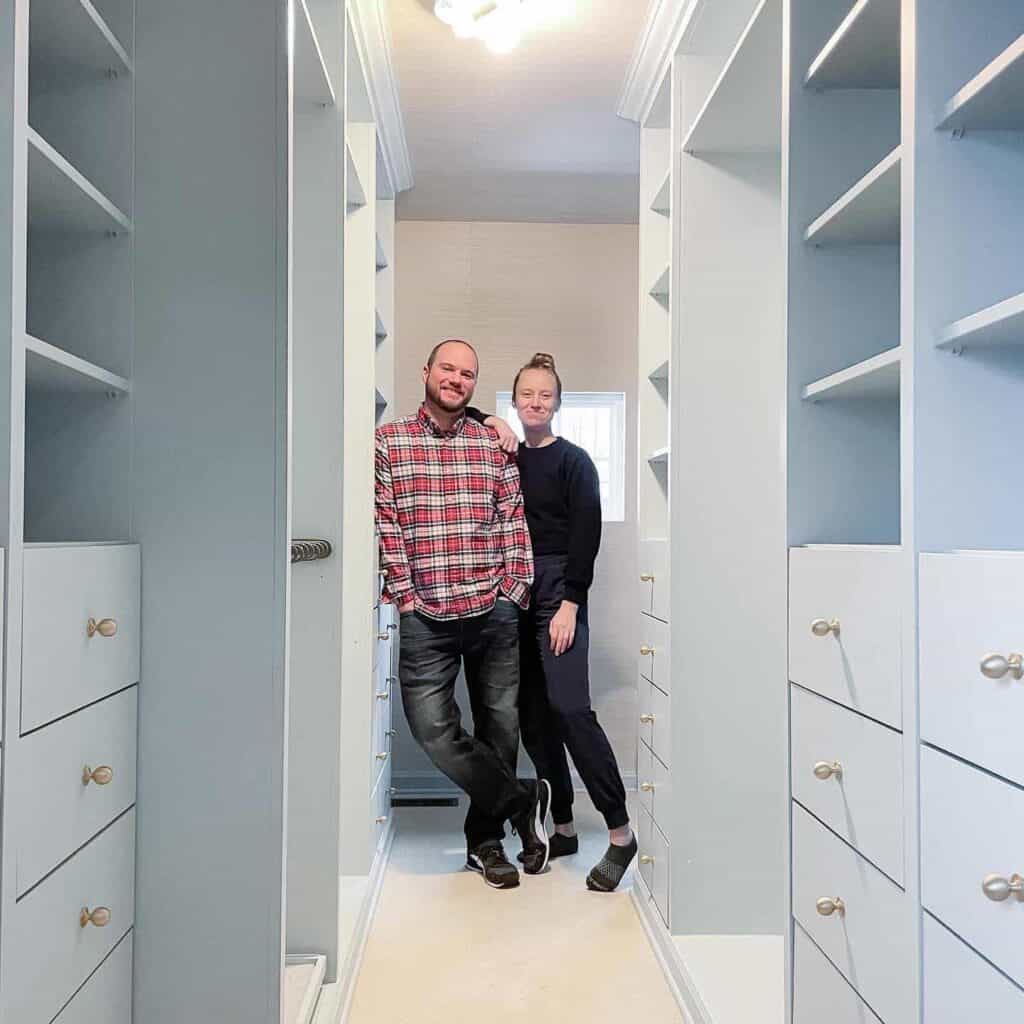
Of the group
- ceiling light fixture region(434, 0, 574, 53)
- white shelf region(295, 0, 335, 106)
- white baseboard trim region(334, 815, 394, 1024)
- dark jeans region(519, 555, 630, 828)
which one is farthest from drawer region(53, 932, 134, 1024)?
ceiling light fixture region(434, 0, 574, 53)

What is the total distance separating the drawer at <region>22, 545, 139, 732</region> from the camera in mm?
1275

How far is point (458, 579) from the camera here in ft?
10.8

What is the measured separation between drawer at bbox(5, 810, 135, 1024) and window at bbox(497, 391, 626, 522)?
10.3 feet

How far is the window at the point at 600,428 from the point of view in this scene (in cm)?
462

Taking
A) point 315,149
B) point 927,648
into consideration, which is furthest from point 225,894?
point 315,149

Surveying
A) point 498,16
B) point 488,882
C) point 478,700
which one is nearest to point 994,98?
point 498,16

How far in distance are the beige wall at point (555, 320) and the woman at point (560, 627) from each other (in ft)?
2.62

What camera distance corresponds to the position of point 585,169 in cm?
397

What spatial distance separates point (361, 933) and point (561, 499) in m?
1.52

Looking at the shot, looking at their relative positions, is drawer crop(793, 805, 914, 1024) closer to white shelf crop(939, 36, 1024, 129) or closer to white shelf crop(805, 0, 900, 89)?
white shelf crop(939, 36, 1024, 129)

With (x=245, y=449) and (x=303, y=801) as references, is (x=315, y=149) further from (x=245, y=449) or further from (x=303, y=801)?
(x=303, y=801)

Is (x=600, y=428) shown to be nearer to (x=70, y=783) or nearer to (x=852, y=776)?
(x=852, y=776)

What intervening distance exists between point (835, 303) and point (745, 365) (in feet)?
3.16

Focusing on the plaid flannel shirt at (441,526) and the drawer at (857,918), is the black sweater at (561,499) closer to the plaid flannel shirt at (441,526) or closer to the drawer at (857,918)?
the plaid flannel shirt at (441,526)
